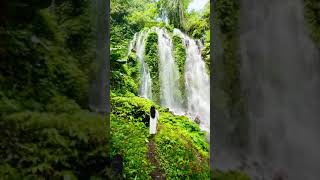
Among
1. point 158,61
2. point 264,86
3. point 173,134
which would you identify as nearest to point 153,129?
point 173,134

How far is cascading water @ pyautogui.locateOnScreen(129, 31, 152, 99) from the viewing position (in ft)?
37.3

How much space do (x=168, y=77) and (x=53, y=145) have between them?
30.2 ft

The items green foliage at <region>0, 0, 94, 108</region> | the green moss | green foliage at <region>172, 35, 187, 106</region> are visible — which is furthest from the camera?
green foliage at <region>172, 35, 187, 106</region>

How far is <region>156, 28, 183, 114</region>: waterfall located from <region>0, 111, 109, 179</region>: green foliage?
28.5ft

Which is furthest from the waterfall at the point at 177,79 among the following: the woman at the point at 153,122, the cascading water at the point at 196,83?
the woman at the point at 153,122

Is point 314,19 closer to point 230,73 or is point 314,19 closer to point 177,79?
point 230,73

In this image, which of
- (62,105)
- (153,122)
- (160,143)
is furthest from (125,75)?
(62,105)

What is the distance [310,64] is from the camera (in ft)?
10.0

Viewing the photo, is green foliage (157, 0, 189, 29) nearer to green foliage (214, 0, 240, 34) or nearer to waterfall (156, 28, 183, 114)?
waterfall (156, 28, 183, 114)

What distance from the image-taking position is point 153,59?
38.3ft

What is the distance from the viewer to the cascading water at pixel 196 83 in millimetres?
11336

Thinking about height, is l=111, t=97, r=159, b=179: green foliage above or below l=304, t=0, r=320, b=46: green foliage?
below

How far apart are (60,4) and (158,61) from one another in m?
8.88

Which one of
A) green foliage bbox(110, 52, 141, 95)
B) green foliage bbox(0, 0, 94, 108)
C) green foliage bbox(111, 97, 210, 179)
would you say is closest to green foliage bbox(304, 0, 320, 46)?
green foliage bbox(0, 0, 94, 108)
